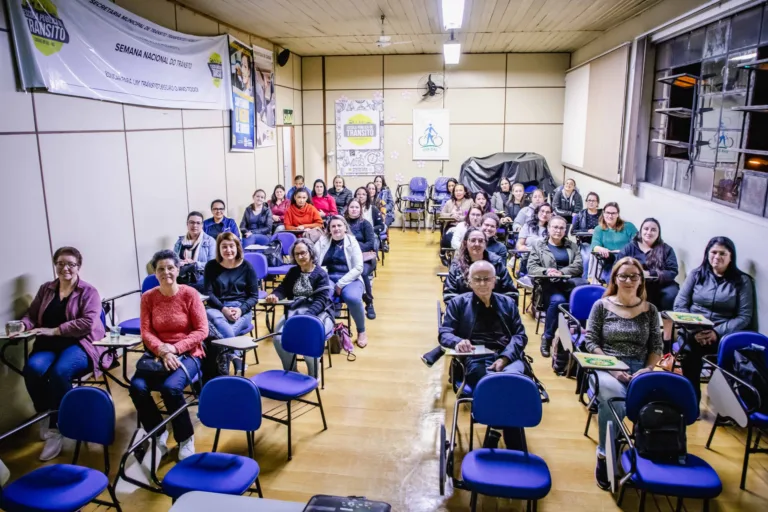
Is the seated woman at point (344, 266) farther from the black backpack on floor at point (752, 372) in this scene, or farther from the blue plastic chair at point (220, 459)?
the black backpack on floor at point (752, 372)

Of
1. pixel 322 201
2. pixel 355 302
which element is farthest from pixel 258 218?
pixel 355 302

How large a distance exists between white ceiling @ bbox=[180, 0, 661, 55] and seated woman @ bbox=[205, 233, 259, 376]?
3.49 m

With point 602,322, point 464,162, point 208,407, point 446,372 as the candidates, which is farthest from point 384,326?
point 464,162

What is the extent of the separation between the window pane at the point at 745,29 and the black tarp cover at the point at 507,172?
5.88 m

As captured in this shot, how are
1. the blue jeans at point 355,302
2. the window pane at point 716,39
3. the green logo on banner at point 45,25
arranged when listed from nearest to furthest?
1. the green logo on banner at point 45,25
2. the window pane at point 716,39
3. the blue jeans at point 355,302

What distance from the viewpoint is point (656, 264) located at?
5.59 metres

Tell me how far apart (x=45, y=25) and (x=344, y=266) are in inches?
136

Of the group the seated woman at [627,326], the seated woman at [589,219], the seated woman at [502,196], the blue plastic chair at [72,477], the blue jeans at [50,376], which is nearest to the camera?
the blue plastic chair at [72,477]

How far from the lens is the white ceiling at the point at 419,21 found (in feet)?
22.7

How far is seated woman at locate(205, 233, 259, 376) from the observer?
4797 mm

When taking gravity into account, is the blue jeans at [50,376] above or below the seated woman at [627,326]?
below

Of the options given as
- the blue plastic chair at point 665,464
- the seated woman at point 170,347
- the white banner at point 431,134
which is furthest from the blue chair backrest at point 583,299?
the white banner at point 431,134

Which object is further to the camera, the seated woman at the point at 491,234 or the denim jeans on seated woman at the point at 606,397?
the seated woman at the point at 491,234

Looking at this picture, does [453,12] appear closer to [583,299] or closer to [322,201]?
[583,299]
